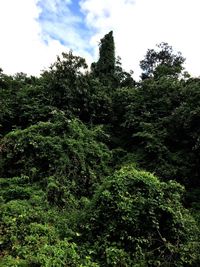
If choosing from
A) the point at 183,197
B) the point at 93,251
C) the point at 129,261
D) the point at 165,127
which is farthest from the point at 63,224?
the point at 165,127

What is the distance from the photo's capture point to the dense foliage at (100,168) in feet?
31.0

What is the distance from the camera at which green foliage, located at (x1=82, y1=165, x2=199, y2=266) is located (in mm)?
9422

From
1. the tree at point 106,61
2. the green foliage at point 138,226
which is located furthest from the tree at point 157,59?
the green foliage at point 138,226

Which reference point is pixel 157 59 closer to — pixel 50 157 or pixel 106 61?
pixel 106 61

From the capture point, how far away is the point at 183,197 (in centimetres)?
1341

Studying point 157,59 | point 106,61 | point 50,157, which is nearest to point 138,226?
point 50,157

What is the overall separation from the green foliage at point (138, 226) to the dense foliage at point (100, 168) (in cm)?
3

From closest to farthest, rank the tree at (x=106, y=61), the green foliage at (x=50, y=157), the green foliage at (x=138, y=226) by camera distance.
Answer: the green foliage at (x=138, y=226) → the green foliage at (x=50, y=157) → the tree at (x=106, y=61)

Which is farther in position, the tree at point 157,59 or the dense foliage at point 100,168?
the tree at point 157,59

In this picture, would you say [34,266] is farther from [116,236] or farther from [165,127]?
[165,127]

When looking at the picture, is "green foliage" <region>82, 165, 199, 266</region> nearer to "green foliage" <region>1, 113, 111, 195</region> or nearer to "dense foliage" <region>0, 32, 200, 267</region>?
"dense foliage" <region>0, 32, 200, 267</region>

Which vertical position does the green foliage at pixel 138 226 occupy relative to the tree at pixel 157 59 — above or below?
below

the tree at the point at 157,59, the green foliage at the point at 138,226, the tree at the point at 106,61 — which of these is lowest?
the green foliage at the point at 138,226

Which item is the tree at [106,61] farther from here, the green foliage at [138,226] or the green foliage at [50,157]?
the green foliage at [138,226]
